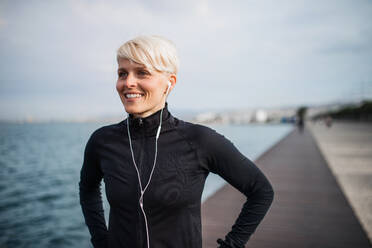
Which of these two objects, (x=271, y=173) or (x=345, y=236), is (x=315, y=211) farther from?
(x=271, y=173)

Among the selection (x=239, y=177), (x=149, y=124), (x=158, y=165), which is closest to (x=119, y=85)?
(x=149, y=124)

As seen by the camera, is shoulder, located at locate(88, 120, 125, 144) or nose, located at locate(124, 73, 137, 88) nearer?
nose, located at locate(124, 73, 137, 88)

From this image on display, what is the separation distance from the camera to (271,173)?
27.8ft

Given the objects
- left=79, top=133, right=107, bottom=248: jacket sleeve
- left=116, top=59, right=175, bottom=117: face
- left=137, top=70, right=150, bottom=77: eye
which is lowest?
left=79, top=133, right=107, bottom=248: jacket sleeve

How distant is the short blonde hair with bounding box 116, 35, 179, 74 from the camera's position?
4.34ft

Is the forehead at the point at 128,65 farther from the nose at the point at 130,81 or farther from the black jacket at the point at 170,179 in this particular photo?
the black jacket at the point at 170,179

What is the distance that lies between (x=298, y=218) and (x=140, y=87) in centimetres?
431

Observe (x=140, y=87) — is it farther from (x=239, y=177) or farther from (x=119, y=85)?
(x=239, y=177)

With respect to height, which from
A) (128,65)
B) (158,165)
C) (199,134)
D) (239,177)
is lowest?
(239,177)

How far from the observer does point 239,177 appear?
1.47 m

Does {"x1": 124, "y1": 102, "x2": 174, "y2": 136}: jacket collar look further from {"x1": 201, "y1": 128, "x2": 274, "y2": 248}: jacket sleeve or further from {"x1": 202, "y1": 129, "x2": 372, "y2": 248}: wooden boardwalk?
{"x1": 202, "y1": 129, "x2": 372, "y2": 248}: wooden boardwalk

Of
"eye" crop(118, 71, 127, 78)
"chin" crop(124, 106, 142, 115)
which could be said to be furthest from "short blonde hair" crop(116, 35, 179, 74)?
"chin" crop(124, 106, 142, 115)

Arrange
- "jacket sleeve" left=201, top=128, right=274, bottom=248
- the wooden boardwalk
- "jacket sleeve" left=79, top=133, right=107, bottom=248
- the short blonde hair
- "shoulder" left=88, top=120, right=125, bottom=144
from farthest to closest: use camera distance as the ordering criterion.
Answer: the wooden boardwalk → "jacket sleeve" left=79, top=133, right=107, bottom=248 → "shoulder" left=88, top=120, right=125, bottom=144 → "jacket sleeve" left=201, top=128, right=274, bottom=248 → the short blonde hair

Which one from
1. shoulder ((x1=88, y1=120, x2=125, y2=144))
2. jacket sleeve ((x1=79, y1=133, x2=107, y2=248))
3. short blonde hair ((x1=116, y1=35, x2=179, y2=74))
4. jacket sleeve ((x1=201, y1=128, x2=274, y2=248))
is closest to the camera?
short blonde hair ((x1=116, y1=35, x2=179, y2=74))
